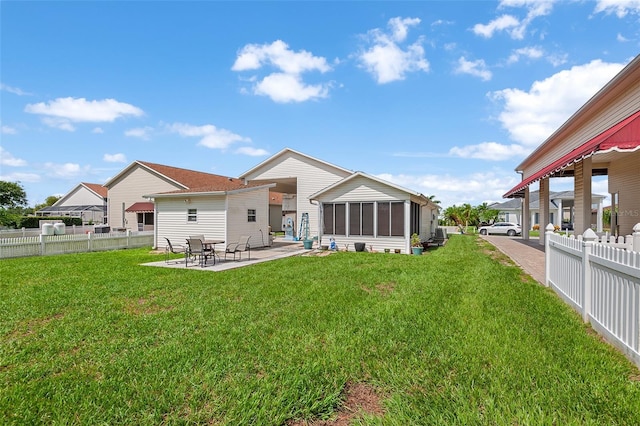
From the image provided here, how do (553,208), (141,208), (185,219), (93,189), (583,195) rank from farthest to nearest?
(93,189), (553,208), (141,208), (185,219), (583,195)

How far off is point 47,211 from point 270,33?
44.1 meters

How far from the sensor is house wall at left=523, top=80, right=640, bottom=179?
9869 millimetres

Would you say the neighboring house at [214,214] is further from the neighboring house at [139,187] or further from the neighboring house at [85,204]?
the neighboring house at [85,204]

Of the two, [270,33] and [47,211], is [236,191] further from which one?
[47,211]

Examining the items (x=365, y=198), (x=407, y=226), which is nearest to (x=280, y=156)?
(x=365, y=198)

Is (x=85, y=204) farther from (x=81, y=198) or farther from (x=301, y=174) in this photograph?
(x=301, y=174)

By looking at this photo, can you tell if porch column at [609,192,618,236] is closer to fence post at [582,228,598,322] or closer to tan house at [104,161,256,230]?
fence post at [582,228,598,322]

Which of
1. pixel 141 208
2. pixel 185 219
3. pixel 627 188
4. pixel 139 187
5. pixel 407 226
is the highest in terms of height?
pixel 139 187

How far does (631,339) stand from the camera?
3547 mm

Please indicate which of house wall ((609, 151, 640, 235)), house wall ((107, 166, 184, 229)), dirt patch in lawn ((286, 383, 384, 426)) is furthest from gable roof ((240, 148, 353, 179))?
dirt patch in lawn ((286, 383, 384, 426))

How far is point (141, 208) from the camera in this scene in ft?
88.2

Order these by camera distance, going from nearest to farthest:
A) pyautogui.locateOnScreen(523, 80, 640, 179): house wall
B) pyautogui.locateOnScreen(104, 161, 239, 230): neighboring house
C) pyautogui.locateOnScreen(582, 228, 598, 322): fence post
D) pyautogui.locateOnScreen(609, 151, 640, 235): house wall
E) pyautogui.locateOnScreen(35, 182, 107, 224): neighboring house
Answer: pyautogui.locateOnScreen(582, 228, 598, 322): fence post, pyautogui.locateOnScreen(523, 80, 640, 179): house wall, pyautogui.locateOnScreen(609, 151, 640, 235): house wall, pyautogui.locateOnScreen(104, 161, 239, 230): neighboring house, pyautogui.locateOnScreen(35, 182, 107, 224): neighboring house

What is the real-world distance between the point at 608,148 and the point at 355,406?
9.32 meters

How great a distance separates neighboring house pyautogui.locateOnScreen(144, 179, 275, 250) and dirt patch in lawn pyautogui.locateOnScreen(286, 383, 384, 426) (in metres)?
13.0
